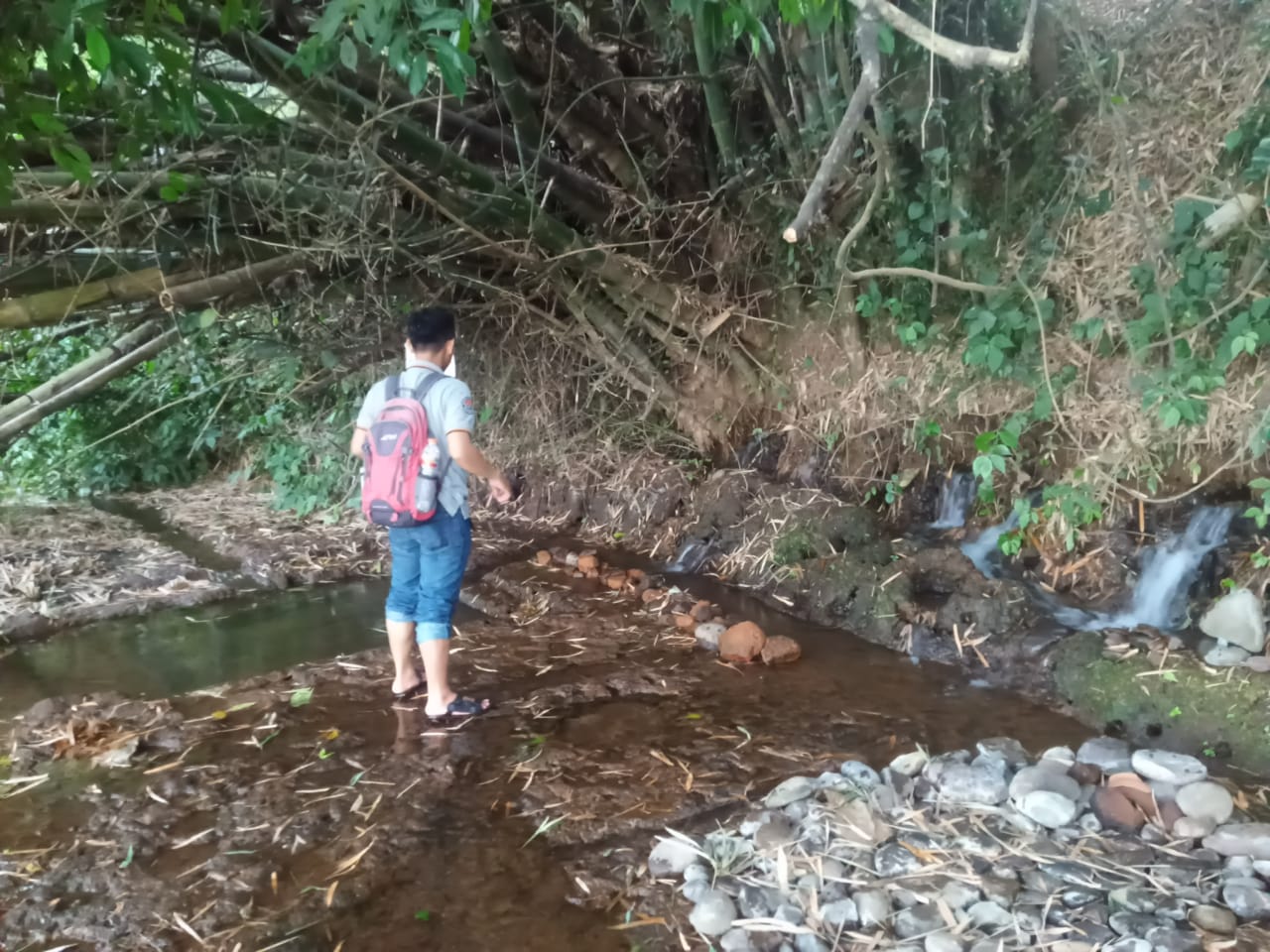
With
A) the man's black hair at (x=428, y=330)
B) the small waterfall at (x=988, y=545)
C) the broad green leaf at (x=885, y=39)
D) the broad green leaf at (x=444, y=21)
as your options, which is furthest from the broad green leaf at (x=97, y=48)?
the small waterfall at (x=988, y=545)

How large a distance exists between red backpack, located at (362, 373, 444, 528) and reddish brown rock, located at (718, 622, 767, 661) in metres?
1.77

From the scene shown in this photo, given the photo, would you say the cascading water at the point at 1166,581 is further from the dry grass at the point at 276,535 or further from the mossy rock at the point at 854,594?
the dry grass at the point at 276,535

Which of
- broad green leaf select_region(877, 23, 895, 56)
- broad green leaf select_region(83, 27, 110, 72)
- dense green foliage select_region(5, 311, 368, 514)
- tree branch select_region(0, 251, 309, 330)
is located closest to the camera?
broad green leaf select_region(83, 27, 110, 72)

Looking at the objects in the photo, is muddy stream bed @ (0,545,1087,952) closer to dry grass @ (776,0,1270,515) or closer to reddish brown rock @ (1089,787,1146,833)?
reddish brown rock @ (1089,787,1146,833)

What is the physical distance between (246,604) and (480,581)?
1.59 metres

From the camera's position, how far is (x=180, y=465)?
9891mm

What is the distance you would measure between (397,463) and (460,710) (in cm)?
119

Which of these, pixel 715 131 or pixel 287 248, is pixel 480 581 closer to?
pixel 287 248

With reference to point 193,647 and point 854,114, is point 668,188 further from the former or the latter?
point 193,647

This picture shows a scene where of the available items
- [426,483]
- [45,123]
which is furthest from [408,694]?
[45,123]

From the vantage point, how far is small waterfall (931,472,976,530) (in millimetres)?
5395

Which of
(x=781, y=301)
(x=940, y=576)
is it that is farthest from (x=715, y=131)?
(x=940, y=576)

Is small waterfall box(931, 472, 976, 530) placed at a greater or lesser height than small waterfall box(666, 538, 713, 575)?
greater

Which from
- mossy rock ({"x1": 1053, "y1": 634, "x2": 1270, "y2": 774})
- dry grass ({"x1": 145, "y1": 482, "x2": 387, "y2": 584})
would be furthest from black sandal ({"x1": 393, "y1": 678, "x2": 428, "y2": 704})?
mossy rock ({"x1": 1053, "y1": 634, "x2": 1270, "y2": 774})
